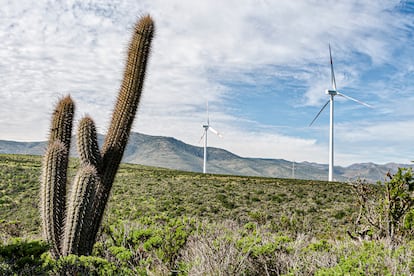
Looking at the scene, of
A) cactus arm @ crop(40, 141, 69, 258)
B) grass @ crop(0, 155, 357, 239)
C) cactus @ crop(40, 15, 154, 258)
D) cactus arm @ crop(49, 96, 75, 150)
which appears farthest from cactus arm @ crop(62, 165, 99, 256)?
grass @ crop(0, 155, 357, 239)

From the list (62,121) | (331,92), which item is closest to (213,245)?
(62,121)

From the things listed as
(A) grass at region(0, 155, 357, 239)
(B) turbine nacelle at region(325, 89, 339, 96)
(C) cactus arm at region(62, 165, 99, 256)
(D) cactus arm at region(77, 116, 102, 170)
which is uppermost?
(B) turbine nacelle at region(325, 89, 339, 96)

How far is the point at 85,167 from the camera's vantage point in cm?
750

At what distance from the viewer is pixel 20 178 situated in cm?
3328

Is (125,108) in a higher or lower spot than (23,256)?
higher

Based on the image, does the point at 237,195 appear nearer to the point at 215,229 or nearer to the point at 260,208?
the point at 260,208

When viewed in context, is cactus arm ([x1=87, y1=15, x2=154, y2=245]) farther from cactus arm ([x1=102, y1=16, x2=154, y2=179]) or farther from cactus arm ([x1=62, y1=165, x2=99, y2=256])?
cactus arm ([x1=62, y1=165, x2=99, y2=256])

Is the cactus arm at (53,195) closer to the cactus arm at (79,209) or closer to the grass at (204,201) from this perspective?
the cactus arm at (79,209)

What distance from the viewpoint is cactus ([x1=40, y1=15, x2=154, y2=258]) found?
7449 millimetres

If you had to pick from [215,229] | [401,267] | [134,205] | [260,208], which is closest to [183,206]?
[134,205]

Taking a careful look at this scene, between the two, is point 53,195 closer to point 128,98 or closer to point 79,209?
point 79,209

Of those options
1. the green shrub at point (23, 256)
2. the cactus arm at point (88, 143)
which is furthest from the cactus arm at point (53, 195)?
the green shrub at point (23, 256)

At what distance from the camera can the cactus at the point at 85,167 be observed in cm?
745

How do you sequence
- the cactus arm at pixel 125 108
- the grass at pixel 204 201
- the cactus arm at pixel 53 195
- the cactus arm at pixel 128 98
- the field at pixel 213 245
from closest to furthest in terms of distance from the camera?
the field at pixel 213 245 → the cactus arm at pixel 53 195 → the cactus arm at pixel 125 108 → the cactus arm at pixel 128 98 → the grass at pixel 204 201
